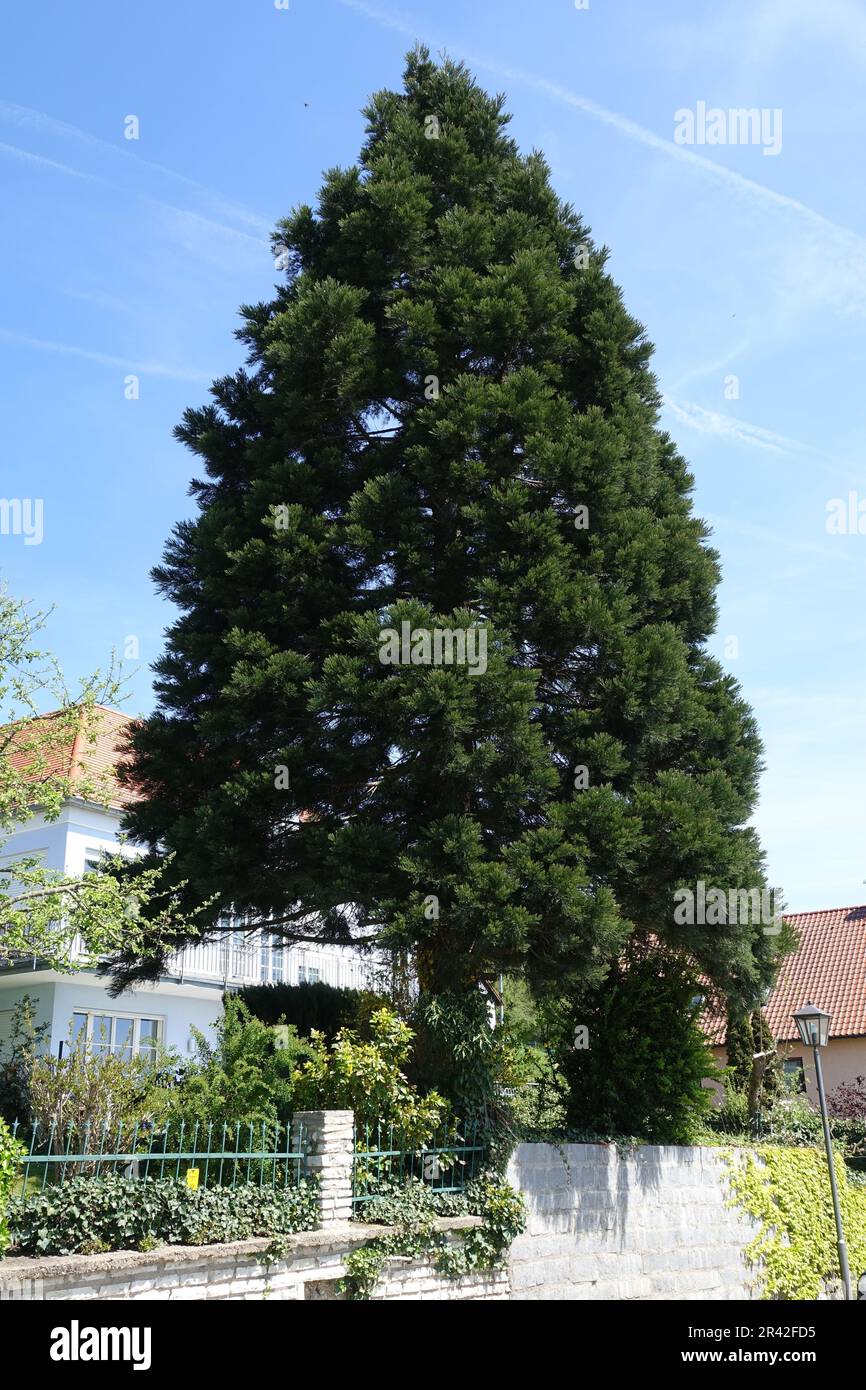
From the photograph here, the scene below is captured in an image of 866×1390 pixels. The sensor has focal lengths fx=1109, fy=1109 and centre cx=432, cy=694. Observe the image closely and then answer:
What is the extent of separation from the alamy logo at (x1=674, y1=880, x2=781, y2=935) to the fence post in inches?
180

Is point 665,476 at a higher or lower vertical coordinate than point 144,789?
higher

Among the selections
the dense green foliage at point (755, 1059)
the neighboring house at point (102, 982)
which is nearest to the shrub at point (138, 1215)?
the neighboring house at point (102, 982)

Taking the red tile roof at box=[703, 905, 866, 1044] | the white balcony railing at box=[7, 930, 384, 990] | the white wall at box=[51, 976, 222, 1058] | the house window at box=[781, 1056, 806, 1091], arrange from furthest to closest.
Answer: the red tile roof at box=[703, 905, 866, 1044] < the house window at box=[781, 1056, 806, 1091] < the white balcony railing at box=[7, 930, 384, 990] < the white wall at box=[51, 976, 222, 1058]

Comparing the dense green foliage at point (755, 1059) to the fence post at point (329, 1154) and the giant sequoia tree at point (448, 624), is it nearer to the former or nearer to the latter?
the giant sequoia tree at point (448, 624)

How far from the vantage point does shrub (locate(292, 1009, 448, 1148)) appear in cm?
1094

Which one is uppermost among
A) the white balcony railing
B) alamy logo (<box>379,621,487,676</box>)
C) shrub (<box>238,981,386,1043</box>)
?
alamy logo (<box>379,621,487,676</box>)

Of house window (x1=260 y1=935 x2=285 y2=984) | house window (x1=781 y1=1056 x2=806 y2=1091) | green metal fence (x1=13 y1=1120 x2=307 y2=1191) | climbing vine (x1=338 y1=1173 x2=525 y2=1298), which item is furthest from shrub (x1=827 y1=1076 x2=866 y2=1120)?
green metal fence (x1=13 y1=1120 x2=307 y2=1191)

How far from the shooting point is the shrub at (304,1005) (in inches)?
609

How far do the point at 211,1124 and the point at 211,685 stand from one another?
575cm

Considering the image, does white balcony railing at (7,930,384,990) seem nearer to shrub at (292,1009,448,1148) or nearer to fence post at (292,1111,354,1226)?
shrub at (292,1009,448,1148)

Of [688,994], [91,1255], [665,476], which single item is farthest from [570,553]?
[91,1255]
